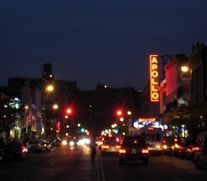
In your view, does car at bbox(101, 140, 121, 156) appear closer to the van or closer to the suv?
the suv

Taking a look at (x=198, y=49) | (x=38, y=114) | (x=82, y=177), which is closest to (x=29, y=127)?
(x=38, y=114)

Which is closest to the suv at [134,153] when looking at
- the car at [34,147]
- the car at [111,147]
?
the car at [111,147]

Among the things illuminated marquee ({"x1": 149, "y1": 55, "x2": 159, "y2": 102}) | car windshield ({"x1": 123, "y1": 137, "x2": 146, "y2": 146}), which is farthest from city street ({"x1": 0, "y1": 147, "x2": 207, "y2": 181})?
illuminated marquee ({"x1": 149, "y1": 55, "x2": 159, "y2": 102})

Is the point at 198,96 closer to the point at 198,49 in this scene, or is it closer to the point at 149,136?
the point at 198,49

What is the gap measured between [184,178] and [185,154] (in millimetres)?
24673

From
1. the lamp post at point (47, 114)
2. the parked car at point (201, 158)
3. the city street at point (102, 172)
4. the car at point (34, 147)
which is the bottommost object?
the city street at point (102, 172)

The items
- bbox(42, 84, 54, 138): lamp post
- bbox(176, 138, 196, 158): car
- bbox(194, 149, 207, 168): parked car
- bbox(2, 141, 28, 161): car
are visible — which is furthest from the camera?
bbox(42, 84, 54, 138): lamp post

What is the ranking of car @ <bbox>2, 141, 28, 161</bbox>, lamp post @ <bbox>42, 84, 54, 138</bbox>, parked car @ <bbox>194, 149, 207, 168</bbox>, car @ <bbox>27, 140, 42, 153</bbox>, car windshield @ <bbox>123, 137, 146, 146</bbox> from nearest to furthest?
parked car @ <bbox>194, 149, 207, 168</bbox> < car windshield @ <bbox>123, 137, 146, 146</bbox> < car @ <bbox>2, 141, 28, 161</bbox> < car @ <bbox>27, 140, 42, 153</bbox> < lamp post @ <bbox>42, 84, 54, 138</bbox>

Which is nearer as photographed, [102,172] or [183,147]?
[102,172]

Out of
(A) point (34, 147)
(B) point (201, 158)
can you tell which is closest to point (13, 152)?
(B) point (201, 158)

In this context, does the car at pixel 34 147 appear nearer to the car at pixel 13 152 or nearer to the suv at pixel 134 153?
the car at pixel 13 152

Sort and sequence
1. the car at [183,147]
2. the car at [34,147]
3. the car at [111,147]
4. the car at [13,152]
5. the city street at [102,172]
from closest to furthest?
1. the city street at [102,172]
2. the car at [183,147]
3. the car at [13,152]
4. the car at [111,147]
5. the car at [34,147]

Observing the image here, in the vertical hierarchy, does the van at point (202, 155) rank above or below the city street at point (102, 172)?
above

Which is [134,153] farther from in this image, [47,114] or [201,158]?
[47,114]
